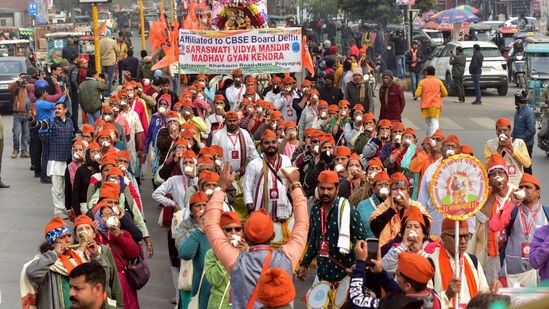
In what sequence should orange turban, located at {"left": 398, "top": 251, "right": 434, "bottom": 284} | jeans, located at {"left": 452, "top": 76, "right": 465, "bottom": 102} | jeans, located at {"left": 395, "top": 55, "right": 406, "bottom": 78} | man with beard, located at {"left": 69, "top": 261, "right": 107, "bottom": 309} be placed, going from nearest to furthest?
man with beard, located at {"left": 69, "top": 261, "right": 107, "bottom": 309} < orange turban, located at {"left": 398, "top": 251, "right": 434, "bottom": 284} < jeans, located at {"left": 452, "top": 76, "right": 465, "bottom": 102} < jeans, located at {"left": 395, "top": 55, "right": 406, "bottom": 78}

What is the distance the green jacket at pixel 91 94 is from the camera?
22.6 m

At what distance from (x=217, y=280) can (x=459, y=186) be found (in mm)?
1796

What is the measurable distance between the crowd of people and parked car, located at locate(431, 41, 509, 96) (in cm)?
1467

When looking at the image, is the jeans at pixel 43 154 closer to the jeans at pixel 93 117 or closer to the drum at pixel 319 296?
the jeans at pixel 93 117

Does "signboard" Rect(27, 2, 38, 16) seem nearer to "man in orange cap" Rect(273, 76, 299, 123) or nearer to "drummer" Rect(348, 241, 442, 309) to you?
"man in orange cap" Rect(273, 76, 299, 123)

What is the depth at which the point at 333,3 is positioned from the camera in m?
67.9

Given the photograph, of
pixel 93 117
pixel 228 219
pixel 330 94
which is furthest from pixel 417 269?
pixel 93 117

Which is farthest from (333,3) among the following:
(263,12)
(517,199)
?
(517,199)

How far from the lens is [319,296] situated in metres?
9.52

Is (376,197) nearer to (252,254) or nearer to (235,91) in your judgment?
(252,254)

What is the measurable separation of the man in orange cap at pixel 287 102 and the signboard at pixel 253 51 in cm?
140

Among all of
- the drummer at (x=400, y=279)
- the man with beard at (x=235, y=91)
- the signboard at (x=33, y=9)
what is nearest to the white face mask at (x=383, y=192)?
the drummer at (x=400, y=279)

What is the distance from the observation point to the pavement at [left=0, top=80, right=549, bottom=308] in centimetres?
1300

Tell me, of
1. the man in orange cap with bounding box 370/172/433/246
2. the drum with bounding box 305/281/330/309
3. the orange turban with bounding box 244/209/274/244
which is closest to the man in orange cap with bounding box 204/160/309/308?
the orange turban with bounding box 244/209/274/244
